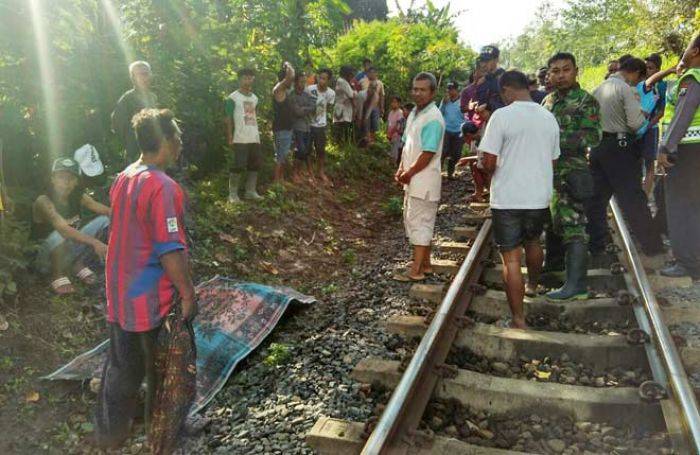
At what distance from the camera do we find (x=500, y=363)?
3.82 m

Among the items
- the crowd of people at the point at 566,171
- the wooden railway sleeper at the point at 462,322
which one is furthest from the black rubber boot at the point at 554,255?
the wooden railway sleeper at the point at 462,322

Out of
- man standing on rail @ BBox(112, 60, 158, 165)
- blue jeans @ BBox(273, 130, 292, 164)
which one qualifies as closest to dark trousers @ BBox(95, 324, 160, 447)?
man standing on rail @ BBox(112, 60, 158, 165)

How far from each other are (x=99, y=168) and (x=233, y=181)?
7.16ft

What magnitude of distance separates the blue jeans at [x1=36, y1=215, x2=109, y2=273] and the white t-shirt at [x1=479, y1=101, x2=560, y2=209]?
11.0 feet

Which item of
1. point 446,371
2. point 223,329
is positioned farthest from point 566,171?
point 223,329

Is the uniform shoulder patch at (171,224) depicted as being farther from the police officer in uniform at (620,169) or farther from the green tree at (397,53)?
the green tree at (397,53)

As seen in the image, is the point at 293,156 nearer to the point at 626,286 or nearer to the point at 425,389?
the point at 626,286

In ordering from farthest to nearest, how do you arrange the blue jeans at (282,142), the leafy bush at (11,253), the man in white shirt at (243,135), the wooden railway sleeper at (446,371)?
the blue jeans at (282,142) → the man in white shirt at (243,135) → the leafy bush at (11,253) → the wooden railway sleeper at (446,371)

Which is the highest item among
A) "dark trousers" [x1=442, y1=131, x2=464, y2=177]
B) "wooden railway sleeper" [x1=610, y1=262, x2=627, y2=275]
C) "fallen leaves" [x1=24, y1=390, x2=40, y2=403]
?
"dark trousers" [x1=442, y1=131, x2=464, y2=177]

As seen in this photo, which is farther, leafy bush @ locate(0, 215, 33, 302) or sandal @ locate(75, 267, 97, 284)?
sandal @ locate(75, 267, 97, 284)

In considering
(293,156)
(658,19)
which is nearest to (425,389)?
(293,156)

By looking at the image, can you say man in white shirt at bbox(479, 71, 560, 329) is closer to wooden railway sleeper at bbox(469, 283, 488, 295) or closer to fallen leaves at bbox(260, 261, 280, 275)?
wooden railway sleeper at bbox(469, 283, 488, 295)

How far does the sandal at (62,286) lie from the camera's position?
Answer: 4.69 m

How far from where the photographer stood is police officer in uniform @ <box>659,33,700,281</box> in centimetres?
459
